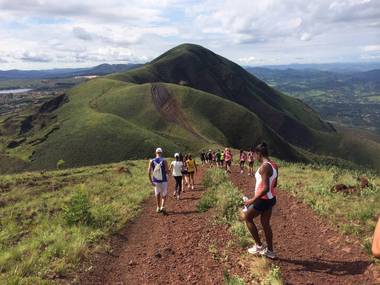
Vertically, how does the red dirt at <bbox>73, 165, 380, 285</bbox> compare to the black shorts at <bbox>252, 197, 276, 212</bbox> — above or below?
below

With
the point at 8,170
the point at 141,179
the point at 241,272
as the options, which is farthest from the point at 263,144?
the point at 8,170

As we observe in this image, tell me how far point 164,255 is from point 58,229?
4.27m

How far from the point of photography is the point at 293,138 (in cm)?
18150

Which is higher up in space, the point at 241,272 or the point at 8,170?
the point at 241,272

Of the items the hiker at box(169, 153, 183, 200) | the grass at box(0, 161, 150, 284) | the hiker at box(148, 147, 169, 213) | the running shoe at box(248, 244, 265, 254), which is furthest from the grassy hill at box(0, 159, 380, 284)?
the hiker at box(169, 153, 183, 200)

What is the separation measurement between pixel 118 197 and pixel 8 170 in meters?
83.0

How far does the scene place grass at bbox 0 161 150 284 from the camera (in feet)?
32.1

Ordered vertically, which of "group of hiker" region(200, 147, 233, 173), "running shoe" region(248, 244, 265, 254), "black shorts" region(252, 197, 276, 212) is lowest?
"group of hiker" region(200, 147, 233, 173)

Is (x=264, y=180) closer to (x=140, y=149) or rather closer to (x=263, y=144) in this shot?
(x=263, y=144)

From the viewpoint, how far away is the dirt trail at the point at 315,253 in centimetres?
870

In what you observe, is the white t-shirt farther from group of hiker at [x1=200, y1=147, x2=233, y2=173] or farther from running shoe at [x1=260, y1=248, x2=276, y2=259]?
group of hiker at [x1=200, y1=147, x2=233, y2=173]

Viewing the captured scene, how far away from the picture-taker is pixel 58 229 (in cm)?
1348

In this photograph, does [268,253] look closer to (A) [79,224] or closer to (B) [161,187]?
(A) [79,224]

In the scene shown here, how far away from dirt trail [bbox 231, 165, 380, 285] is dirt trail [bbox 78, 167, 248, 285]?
4.12 feet
